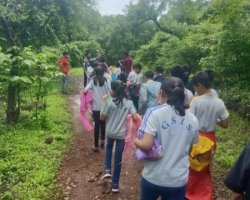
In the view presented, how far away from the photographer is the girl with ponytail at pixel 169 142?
3.40 metres

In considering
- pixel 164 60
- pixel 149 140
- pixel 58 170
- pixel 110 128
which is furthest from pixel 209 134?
pixel 164 60

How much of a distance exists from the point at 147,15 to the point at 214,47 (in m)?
22.2

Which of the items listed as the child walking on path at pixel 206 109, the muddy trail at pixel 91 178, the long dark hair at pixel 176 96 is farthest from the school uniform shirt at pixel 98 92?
the long dark hair at pixel 176 96

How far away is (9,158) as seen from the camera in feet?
24.8

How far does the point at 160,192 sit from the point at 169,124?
682 millimetres

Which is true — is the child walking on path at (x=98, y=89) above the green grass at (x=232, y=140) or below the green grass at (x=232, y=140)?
above

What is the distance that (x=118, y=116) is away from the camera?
5855 millimetres

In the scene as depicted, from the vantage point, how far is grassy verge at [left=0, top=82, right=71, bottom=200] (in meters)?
6.11

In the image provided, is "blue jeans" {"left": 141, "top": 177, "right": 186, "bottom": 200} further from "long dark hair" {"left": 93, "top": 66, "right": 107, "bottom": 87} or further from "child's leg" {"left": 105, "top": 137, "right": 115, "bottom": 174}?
"long dark hair" {"left": 93, "top": 66, "right": 107, "bottom": 87}

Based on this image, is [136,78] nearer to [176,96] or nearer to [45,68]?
[45,68]

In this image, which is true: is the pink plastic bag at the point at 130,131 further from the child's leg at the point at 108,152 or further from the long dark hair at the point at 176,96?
the long dark hair at the point at 176,96

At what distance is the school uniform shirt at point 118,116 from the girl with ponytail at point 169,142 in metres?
2.27

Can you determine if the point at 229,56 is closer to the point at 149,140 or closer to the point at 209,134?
the point at 209,134

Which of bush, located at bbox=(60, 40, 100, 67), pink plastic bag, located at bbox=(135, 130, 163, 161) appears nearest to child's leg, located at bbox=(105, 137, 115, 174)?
pink plastic bag, located at bbox=(135, 130, 163, 161)
